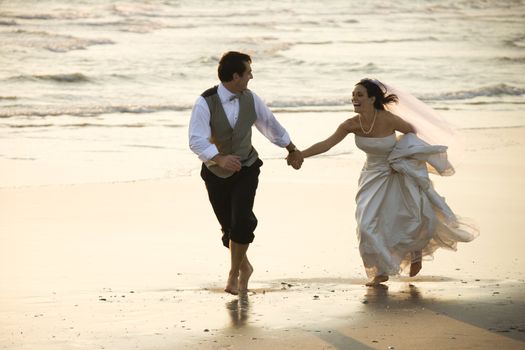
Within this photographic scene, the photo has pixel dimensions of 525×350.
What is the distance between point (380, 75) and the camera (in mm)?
27562

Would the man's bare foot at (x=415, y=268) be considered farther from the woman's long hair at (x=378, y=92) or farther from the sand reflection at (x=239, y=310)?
the sand reflection at (x=239, y=310)

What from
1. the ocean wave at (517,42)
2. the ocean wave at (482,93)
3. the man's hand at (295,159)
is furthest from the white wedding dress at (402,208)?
the ocean wave at (517,42)

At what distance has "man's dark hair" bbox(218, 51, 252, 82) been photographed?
6.97 metres

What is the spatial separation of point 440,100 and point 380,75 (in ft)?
19.8

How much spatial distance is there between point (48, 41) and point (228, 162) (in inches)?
1048

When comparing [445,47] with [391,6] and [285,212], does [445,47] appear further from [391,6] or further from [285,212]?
[285,212]

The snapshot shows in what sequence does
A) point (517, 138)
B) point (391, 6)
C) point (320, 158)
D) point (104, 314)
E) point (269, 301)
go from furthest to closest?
point (391, 6) → point (517, 138) → point (320, 158) → point (269, 301) → point (104, 314)

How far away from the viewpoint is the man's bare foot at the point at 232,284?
6.90 meters

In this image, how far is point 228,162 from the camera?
675 centimetres

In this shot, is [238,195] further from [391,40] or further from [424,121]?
[391,40]

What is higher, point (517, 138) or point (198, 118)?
point (198, 118)

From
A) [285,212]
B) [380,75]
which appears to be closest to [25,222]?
[285,212]

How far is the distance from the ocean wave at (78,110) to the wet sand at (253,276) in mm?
7992

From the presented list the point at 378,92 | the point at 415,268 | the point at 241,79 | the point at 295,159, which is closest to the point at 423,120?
the point at 378,92
